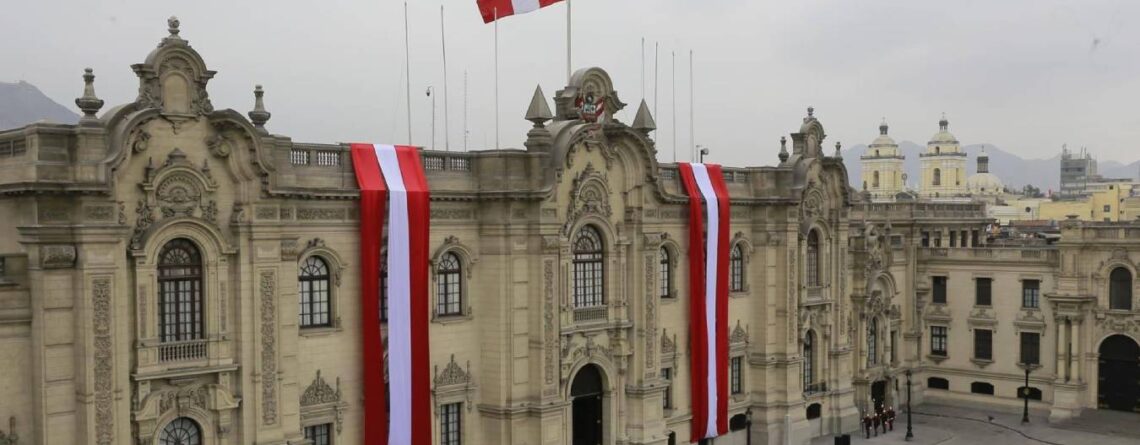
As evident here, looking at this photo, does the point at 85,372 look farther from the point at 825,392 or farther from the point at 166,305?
the point at 825,392

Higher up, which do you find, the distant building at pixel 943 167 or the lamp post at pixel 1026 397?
the distant building at pixel 943 167

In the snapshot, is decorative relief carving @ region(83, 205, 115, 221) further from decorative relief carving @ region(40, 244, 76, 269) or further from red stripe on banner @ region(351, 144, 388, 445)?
red stripe on banner @ region(351, 144, 388, 445)

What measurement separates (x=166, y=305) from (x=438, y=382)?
954cm

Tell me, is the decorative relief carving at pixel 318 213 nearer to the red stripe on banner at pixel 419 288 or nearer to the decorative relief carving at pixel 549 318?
the red stripe on banner at pixel 419 288

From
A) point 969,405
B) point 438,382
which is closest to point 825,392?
point 969,405

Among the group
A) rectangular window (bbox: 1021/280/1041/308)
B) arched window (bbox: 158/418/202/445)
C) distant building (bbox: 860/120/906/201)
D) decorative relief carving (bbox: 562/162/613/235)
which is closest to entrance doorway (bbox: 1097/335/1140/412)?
rectangular window (bbox: 1021/280/1041/308)

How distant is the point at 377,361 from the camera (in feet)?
113

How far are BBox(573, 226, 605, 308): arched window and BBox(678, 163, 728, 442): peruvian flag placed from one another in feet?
15.9

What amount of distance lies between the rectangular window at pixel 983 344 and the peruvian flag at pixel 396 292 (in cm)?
3499

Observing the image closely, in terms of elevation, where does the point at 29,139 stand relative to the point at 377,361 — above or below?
above

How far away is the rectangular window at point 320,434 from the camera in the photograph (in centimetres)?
3362

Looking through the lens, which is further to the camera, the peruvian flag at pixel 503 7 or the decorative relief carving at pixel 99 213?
the peruvian flag at pixel 503 7

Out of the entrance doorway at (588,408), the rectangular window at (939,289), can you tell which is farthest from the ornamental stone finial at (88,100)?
the rectangular window at (939,289)

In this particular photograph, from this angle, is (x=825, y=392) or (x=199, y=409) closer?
(x=199, y=409)
